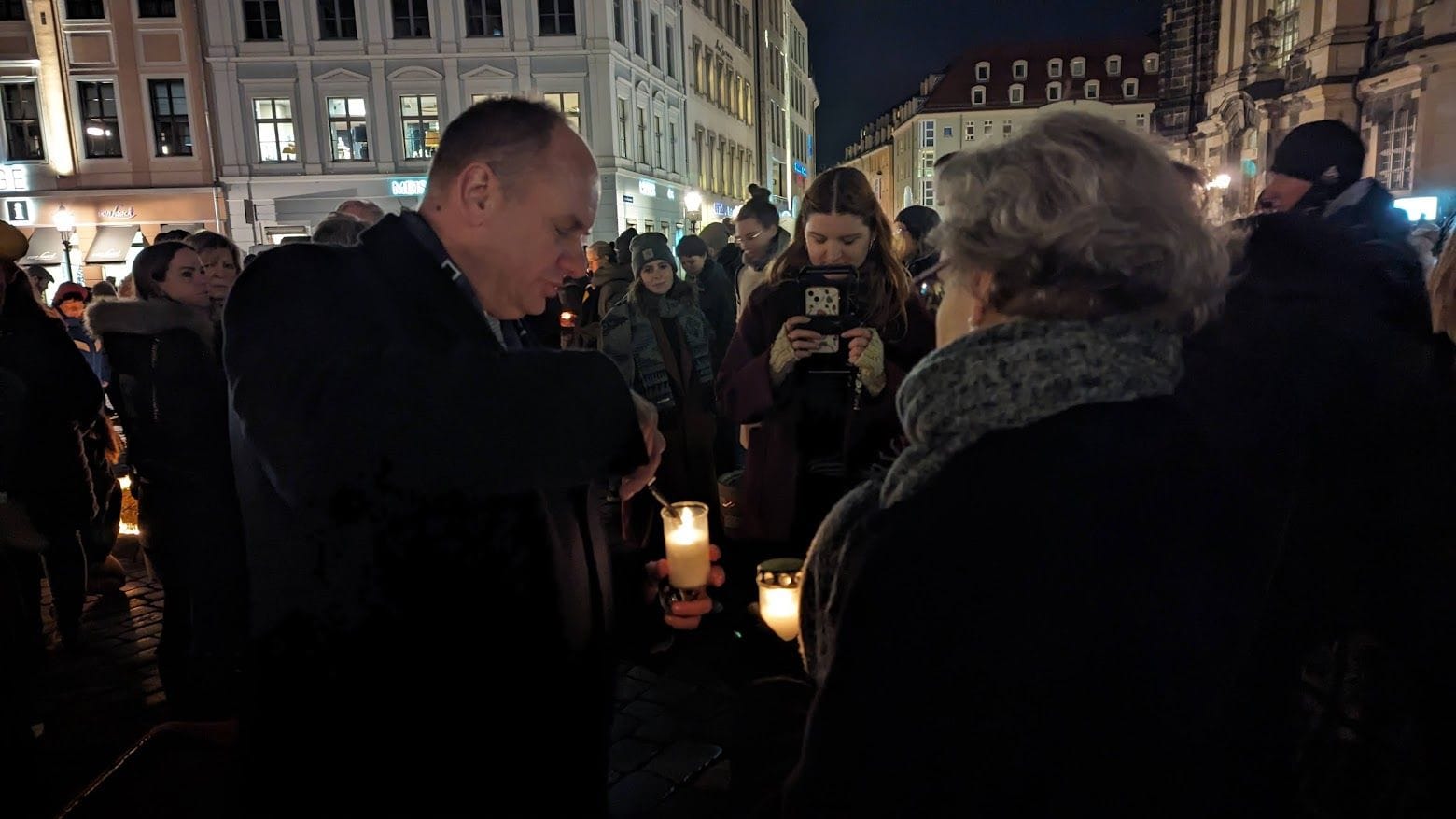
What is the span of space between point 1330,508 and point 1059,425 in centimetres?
148

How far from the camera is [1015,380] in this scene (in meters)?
1.24

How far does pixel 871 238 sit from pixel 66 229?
30054mm

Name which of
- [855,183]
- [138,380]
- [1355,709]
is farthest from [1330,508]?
[138,380]

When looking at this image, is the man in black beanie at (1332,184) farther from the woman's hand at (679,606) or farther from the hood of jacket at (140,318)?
the hood of jacket at (140,318)

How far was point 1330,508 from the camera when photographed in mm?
2229

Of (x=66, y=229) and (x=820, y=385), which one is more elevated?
(x=66, y=229)

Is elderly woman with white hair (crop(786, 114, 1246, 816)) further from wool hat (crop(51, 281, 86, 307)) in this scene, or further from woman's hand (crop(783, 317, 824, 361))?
wool hat (crop(51, 281, 86, 307))

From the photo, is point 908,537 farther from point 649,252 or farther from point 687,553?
point 649,252

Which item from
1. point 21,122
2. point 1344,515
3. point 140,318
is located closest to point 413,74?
point 21,122

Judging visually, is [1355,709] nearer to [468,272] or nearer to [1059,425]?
[1059,425]

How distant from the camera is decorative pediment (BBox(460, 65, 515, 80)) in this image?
2756 centimetres

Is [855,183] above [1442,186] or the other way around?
the other way around

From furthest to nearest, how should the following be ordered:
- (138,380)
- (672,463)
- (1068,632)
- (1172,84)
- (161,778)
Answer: (1172,84), (672,463), (138,380), (161,778), (1068,632)

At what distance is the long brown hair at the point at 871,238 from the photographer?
3521 mm
